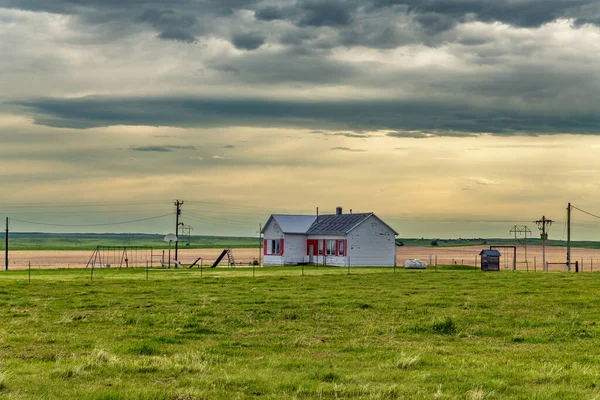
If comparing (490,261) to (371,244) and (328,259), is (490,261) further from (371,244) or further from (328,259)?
(328,259)

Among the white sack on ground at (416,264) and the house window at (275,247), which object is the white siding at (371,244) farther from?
the house window at (275,247)

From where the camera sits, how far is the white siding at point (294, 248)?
82.3 metres

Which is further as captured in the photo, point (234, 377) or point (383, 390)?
point (234, 377)

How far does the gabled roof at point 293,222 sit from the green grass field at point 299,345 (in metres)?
46.0

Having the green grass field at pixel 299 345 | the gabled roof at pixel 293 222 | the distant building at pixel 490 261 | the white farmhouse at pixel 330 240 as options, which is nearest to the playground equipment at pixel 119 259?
the white farmhouse at pixel 330 240

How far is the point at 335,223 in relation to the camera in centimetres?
8231

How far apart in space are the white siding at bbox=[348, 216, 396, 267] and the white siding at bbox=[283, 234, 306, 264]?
311 inches

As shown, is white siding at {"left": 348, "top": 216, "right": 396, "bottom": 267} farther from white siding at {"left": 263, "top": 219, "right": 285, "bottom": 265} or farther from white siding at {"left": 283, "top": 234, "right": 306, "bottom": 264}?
white siding at {"left": 263, "top": 219, "right": 285, "bottom": 265}

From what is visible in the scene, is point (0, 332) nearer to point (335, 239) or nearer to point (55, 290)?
point (55, 290)

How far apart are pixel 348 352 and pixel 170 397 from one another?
6620 millimetres

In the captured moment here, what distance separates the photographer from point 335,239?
7944 centimetres

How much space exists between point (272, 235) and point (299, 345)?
65.7 meters

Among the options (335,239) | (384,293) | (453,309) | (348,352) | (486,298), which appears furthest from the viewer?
(335,239)

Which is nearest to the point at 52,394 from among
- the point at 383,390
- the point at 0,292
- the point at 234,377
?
the point at 234,377
